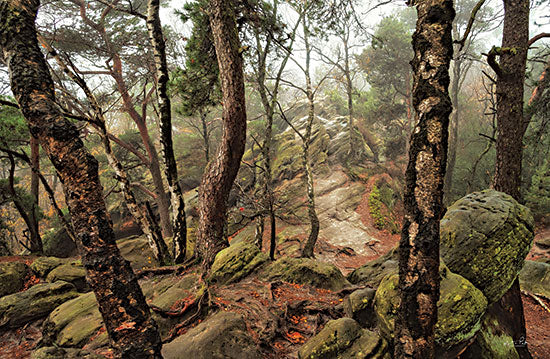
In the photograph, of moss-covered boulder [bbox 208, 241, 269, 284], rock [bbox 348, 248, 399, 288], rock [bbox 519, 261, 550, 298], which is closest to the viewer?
moss-covered boulder [bbox 208, 241, 269, 284]

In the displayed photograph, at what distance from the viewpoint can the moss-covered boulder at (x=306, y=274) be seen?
5441 mm

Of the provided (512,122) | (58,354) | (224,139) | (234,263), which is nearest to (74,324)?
(58,354)

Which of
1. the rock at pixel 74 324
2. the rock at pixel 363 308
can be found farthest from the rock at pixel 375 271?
the rock at pixel 74 324

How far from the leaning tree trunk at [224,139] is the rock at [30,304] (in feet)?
11.2

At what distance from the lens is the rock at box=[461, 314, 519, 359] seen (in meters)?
3.81

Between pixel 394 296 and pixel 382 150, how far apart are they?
1887cm

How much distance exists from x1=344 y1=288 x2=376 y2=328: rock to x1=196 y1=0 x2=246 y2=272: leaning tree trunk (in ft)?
10.0

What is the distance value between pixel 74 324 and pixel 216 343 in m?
3.15

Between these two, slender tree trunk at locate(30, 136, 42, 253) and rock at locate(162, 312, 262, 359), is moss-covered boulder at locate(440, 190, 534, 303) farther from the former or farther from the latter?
slender tree trunk at locate(30, 136, 42, 253)

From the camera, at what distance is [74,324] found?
13.7ft

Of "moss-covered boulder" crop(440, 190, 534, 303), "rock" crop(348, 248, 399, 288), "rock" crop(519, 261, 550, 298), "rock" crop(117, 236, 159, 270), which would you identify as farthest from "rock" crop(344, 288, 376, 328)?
"rock" crop(519, 261, 550, 298)

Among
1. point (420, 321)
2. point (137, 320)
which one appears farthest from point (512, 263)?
point (137, 320)

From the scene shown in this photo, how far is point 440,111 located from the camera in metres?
2.32

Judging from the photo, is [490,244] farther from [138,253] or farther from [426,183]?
[138,253]
